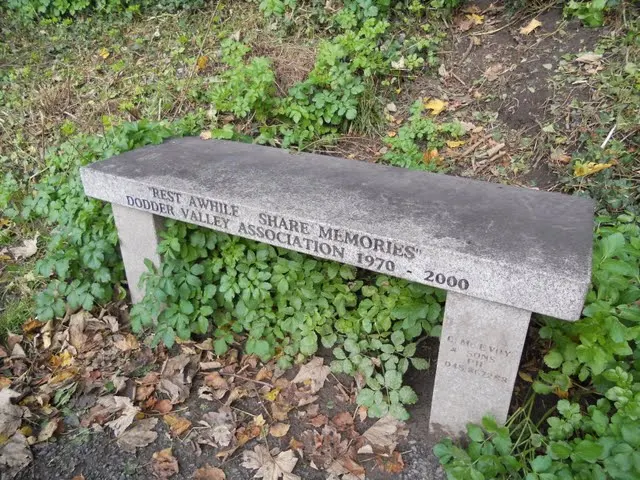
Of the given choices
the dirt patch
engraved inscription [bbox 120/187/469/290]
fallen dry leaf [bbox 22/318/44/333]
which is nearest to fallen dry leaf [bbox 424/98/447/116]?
the dirt patch

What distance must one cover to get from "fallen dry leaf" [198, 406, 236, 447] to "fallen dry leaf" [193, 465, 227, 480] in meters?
0.14

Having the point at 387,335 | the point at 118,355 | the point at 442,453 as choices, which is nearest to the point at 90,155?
the point at 118,355

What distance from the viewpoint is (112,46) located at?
207 inches

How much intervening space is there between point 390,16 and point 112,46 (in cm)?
280

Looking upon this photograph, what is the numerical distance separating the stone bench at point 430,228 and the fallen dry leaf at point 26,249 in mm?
1311

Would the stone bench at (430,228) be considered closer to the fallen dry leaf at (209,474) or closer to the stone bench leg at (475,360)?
the stone bench leg at (475,360)

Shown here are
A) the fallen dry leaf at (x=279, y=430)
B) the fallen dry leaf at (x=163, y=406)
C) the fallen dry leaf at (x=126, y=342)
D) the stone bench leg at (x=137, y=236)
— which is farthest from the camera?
the fallen dry leaf at (x=126, y=342)

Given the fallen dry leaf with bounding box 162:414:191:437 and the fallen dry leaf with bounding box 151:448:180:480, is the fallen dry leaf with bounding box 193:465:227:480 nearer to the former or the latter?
the fallen dry leaf with bounding box 151:448:180:480

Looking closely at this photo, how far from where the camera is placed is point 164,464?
2.44 meters

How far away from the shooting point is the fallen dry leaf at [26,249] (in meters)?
3.90

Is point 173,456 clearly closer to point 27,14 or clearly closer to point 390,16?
point 390,16

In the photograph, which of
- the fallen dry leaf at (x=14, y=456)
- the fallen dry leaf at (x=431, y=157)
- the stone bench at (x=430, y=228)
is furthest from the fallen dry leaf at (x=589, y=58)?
the fallen dry leaf at (x=14, y=456)

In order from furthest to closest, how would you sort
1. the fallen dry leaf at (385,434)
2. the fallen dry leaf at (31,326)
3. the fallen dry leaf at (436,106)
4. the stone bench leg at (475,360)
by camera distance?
the fallen dry leaf at (436,106) < the fallen dry leaf at (31,326) < the fallen dry leaf at (385,434) < the stone bench leg at (475,360)

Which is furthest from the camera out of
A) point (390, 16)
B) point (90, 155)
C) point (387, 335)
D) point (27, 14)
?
point (27, 14)
